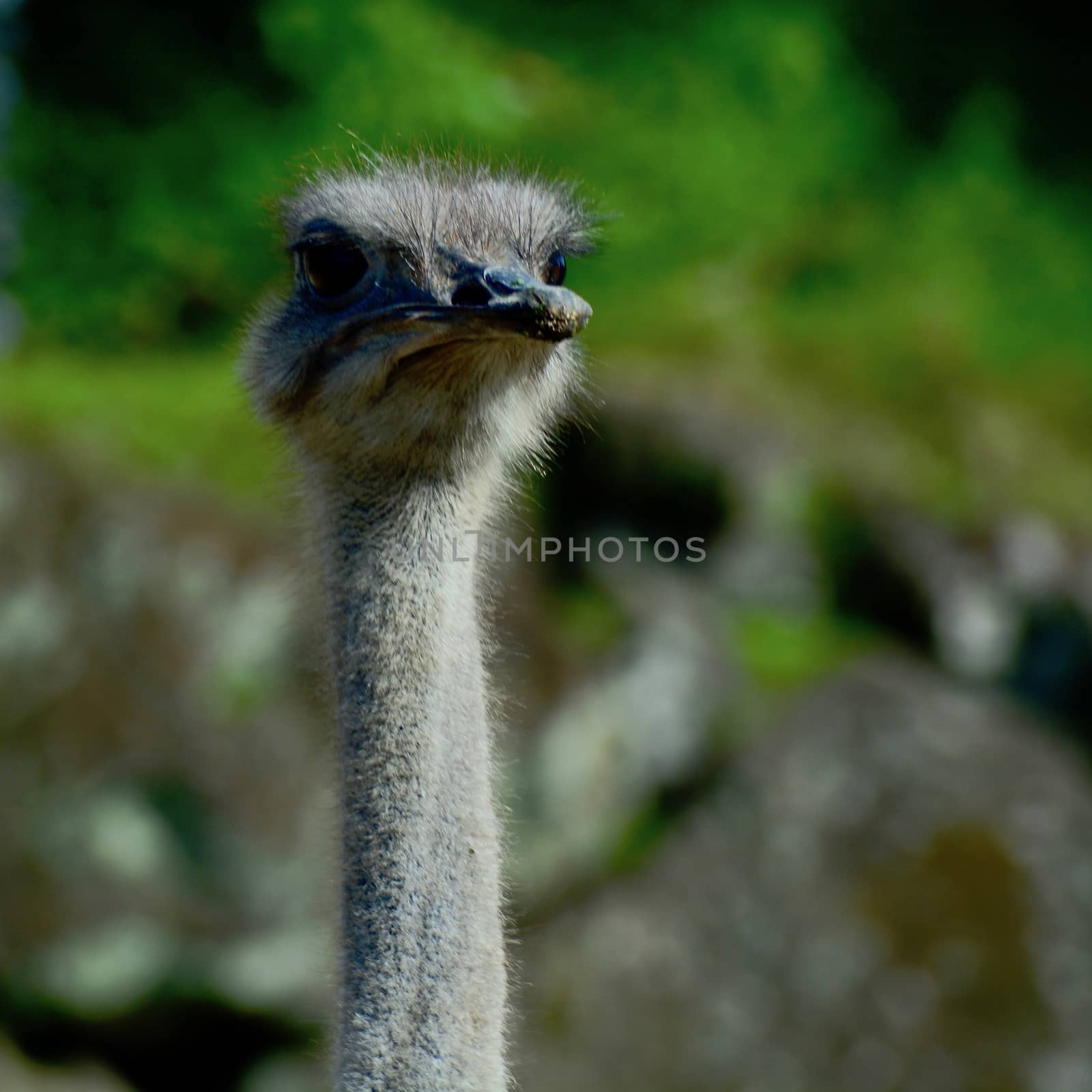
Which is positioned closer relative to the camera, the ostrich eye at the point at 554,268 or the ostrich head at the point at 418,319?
the ostrich head at the point at 418,319

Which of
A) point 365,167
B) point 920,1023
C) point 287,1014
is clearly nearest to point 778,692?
point 920,1023

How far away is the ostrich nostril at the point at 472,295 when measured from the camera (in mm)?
1719

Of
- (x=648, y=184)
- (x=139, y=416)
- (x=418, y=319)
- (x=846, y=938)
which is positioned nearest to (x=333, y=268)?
(x=418, y=319)

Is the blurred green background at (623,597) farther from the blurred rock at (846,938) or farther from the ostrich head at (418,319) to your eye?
the ostrich head at (418,319)

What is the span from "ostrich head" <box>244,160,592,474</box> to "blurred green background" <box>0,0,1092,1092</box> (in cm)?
215

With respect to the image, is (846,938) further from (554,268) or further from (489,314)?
(489,314)

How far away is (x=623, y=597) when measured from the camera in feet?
20.6

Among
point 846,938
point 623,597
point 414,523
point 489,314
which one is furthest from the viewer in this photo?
point 623,597

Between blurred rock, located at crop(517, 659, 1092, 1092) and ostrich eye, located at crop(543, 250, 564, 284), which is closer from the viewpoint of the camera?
ostrich eye, located at crop(543, 250, 564, 284)

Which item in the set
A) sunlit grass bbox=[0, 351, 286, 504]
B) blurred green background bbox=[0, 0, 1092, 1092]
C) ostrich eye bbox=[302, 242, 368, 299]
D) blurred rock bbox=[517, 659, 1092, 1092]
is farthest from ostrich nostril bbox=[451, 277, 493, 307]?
blurred rock bbox=[517, 659, 1092, 1092]

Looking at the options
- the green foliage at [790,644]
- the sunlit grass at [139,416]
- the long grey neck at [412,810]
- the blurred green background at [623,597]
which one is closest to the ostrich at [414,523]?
the long grey neck at [412,810]

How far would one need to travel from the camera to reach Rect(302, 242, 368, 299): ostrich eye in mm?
1892

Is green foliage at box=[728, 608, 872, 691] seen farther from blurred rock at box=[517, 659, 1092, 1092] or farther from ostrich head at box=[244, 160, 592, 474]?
ostrich head at box=[244, 160, 592, 474]

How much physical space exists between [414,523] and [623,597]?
4.41 m
